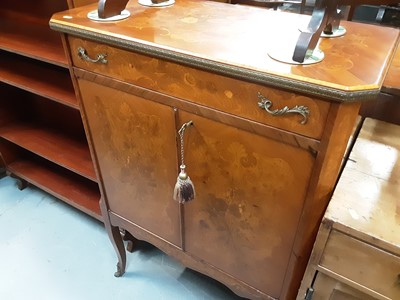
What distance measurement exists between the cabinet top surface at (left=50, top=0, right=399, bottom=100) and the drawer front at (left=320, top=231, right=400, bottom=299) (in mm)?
297

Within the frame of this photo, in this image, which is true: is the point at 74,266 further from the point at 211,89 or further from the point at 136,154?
the point at 211,89

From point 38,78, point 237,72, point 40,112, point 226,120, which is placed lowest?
point 40,112

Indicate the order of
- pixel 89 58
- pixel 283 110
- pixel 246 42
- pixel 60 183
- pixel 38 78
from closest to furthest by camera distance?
pixel 283 110, pixel 246 42, pixel 89 58, pixel 38 78, pixel 60 183

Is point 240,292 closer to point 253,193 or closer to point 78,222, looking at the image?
point 253,193

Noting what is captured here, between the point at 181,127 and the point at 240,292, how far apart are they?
523 millimetres

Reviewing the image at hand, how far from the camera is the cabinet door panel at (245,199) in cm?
67

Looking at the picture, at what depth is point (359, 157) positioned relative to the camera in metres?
0.78

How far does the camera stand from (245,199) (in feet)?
2.49

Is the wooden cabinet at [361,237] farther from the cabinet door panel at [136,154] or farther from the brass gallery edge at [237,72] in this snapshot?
the cabinet door panel at [136,154]

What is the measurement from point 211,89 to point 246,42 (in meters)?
0.13

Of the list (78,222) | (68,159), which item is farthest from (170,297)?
(68,159)

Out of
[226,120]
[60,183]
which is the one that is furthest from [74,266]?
[226,120]

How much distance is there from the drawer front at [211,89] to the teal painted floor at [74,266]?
90 centimetres

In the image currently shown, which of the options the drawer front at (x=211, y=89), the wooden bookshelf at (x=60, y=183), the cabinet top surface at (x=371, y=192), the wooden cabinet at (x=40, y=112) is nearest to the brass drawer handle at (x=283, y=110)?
the drawer front at (x=211, y=89)
